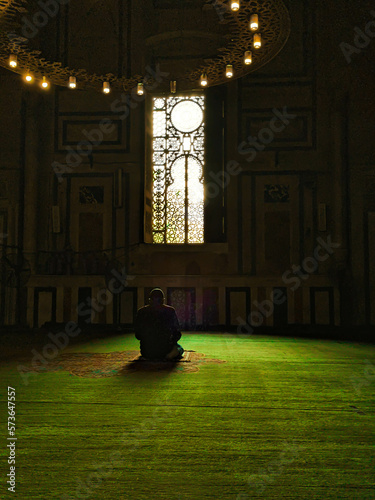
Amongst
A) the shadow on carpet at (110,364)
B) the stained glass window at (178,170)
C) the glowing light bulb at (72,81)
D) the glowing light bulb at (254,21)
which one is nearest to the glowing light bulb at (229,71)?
the glowing light bulb at (254,21)

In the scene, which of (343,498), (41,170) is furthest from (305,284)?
(343,498)

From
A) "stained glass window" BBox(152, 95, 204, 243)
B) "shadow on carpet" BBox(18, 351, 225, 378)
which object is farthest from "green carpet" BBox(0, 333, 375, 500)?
"stained glass window" BBox(152, 95, 204, 243)

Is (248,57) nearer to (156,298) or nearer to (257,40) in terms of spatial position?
(257,40)

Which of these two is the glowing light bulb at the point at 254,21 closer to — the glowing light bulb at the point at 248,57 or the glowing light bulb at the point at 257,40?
the glowing light bulb at the point at 257,40

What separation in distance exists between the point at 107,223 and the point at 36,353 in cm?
476

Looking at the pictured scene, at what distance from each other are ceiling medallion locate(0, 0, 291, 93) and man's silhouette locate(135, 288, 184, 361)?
3.09 m

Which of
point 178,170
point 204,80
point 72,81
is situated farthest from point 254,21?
point 178,170

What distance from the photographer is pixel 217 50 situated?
20.0 ft

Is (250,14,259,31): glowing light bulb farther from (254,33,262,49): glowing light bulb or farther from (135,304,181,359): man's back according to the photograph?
(135,304,181,359): man's back

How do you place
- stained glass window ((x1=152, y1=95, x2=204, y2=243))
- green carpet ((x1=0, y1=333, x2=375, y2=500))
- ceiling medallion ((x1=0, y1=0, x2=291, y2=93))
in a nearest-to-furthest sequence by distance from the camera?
green carpet ((x1=0, y1=333, x2=375, y2=500)), ceiling medallion ((x1=0, y1=0, x2=291, y2=93)), stained glass window ((x1=152, y1=95, x2=204, y2=243))

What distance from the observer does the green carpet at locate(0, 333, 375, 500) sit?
5.70 feet

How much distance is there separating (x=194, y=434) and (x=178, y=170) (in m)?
A: 8.26

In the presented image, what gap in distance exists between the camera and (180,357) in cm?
476

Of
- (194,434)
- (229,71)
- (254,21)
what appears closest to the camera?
(194,434)
